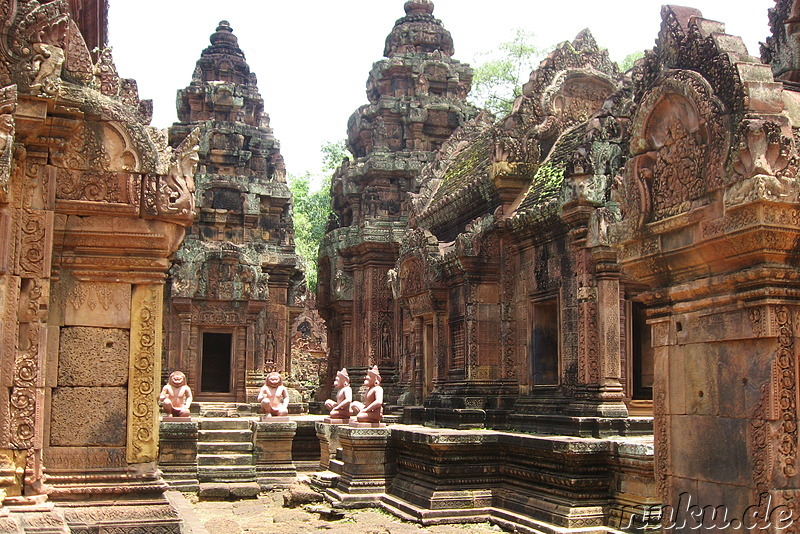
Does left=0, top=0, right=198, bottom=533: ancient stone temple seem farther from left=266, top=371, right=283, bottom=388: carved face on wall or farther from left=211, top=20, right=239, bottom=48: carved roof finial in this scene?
left=211, top=20, right=239, bottom=48: carved roof finial

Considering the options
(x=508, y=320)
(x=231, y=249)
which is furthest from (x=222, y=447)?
(x=508, y=320)

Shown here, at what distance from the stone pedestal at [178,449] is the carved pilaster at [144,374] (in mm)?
9149

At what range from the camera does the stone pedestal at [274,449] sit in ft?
53.6

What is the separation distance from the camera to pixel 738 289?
17.4 ft

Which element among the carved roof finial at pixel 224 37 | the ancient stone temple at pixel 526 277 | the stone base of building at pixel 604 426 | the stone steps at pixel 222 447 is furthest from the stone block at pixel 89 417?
the carved roof finial at pixel 224 37

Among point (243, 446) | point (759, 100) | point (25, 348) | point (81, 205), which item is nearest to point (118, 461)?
point (25, 348)

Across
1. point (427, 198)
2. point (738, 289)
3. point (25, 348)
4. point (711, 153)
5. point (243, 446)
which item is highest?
point (427, 198)

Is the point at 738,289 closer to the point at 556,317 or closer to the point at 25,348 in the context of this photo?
the point at 25,348

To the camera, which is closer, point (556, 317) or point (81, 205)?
point (81, 205)

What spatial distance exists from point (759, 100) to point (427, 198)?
445 inches

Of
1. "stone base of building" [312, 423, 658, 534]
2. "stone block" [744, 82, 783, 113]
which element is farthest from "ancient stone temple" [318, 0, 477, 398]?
"stone block" [744, 82, 783, 113]

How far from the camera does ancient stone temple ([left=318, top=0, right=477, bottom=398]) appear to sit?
74.6ft

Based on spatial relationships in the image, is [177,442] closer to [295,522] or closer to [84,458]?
[295,522]

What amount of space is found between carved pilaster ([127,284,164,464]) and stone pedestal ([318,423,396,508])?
264 inches
